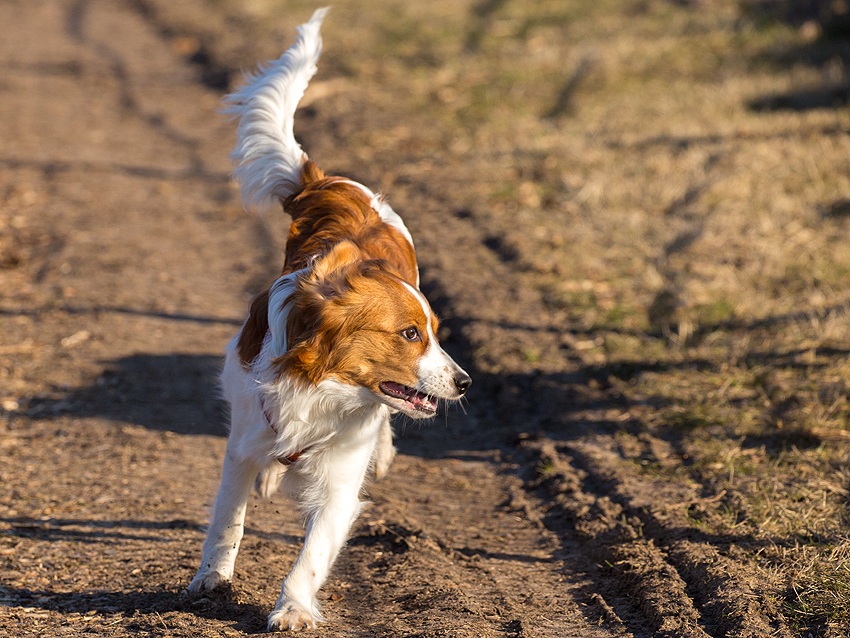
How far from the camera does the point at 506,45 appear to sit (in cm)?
1265

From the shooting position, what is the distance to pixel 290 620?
337 centimetres

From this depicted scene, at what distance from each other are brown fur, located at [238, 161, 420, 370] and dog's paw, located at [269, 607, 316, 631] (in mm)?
910

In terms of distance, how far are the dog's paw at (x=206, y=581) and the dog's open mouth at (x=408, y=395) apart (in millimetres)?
1092

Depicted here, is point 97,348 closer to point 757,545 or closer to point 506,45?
point 757,545

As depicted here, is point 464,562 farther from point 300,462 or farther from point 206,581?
point 206,581

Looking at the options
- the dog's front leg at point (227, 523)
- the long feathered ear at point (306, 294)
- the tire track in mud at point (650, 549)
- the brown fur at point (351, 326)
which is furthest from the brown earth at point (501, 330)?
the long feathered ear at point (306, 294)

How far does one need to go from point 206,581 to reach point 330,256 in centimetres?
147

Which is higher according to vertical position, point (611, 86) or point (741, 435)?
point (611, 86)

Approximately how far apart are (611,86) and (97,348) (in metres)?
7.49

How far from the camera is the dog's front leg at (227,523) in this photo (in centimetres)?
368

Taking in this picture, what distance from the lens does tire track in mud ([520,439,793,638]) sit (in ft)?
11.5

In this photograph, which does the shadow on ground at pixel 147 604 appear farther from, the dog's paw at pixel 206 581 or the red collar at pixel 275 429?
the red collar at pixel 275 429

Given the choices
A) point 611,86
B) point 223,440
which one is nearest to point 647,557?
point 223,440

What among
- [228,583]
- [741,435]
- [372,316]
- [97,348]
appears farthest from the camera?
[97,348]
